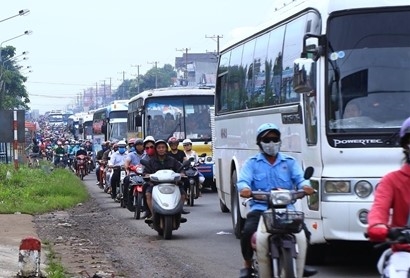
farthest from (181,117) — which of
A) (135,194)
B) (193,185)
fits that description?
Result: (135,194)

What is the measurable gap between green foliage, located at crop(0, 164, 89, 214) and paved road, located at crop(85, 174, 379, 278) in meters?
2.32

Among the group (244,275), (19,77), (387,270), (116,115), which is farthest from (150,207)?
(19,77)

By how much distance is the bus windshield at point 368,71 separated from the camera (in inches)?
456

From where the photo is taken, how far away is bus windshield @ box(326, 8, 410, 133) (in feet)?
38.0

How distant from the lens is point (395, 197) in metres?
6.13

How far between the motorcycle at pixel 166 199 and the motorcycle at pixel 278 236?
23.5 ft

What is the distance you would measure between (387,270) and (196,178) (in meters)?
18.4

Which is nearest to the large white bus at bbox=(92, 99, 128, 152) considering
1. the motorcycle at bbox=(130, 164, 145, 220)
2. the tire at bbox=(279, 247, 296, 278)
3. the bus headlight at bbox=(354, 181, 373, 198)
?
the motorcycle at bbox=(130, 164, 145, 220)

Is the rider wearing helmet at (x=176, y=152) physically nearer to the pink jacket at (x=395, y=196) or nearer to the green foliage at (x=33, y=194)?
the green foliage at (x=33, y=194)

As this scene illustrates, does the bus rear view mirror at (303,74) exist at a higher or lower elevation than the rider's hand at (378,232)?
higher

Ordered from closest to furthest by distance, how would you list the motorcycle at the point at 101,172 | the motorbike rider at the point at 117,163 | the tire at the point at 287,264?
the tire at the point at 287,264, the motorbike rider at the point at 117,163, the motorcycle at the point at 101,172

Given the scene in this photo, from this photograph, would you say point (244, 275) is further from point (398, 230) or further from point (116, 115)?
point (116, 115)

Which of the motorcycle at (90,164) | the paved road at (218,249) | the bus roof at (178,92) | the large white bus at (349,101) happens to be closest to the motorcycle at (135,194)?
the paved road at (218,249)

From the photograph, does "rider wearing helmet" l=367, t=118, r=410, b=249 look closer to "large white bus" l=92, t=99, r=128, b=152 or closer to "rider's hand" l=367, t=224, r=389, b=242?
"rider's hand" l=367, t=224, r=389, b=242
